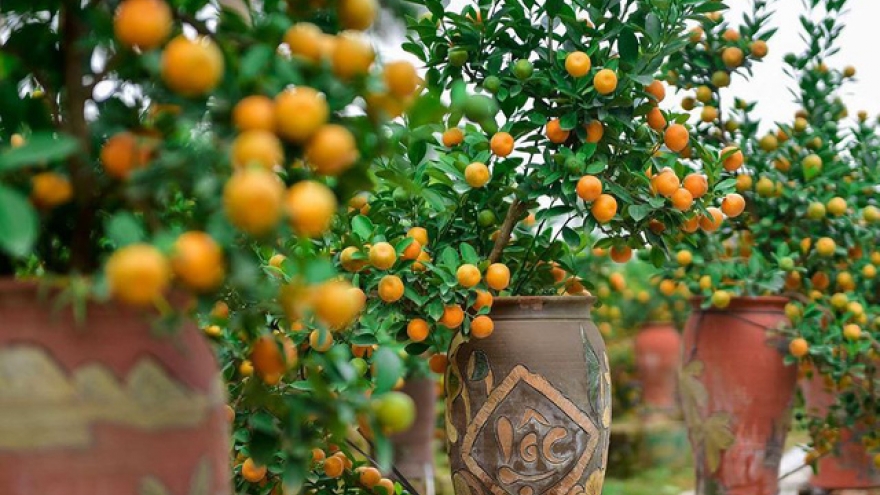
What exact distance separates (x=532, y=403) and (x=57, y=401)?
913 mm

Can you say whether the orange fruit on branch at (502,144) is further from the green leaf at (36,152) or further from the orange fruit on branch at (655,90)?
the green leaf at (36,152)

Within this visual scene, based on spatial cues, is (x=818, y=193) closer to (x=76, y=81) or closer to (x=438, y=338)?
(x=438, y=338)

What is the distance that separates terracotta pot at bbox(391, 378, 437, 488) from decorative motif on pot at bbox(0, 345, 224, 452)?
2.01m

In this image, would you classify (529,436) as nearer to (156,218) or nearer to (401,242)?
(401,242)

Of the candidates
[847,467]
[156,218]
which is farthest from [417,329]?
[847,467]

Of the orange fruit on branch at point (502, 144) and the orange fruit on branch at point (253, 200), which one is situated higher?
the orange fruit on branch at point (502, 144)

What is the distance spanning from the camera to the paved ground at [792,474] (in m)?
2.76

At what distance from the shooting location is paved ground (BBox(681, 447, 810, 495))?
2.76 metres

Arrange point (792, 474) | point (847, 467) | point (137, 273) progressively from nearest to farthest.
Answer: point (137, 273) < point (847, 467) < point (792, 474)

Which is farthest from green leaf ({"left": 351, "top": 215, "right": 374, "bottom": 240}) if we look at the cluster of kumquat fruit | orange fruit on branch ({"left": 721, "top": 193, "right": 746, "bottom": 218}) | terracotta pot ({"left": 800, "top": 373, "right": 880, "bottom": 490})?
terracotta pot ({"left": 800, "top": 373, "right": 880, "bottom": 490})

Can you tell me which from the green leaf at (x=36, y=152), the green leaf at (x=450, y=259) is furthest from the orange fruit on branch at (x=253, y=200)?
the green leaf at (x=450, y=259)

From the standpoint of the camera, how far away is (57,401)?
2.27ft

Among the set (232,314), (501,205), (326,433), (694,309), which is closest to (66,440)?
(232,314)

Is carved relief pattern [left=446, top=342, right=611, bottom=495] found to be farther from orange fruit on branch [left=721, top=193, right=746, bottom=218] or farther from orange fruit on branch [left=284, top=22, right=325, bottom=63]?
orange fruit on branch [left=284, top=22, right=325, bottom=63]
